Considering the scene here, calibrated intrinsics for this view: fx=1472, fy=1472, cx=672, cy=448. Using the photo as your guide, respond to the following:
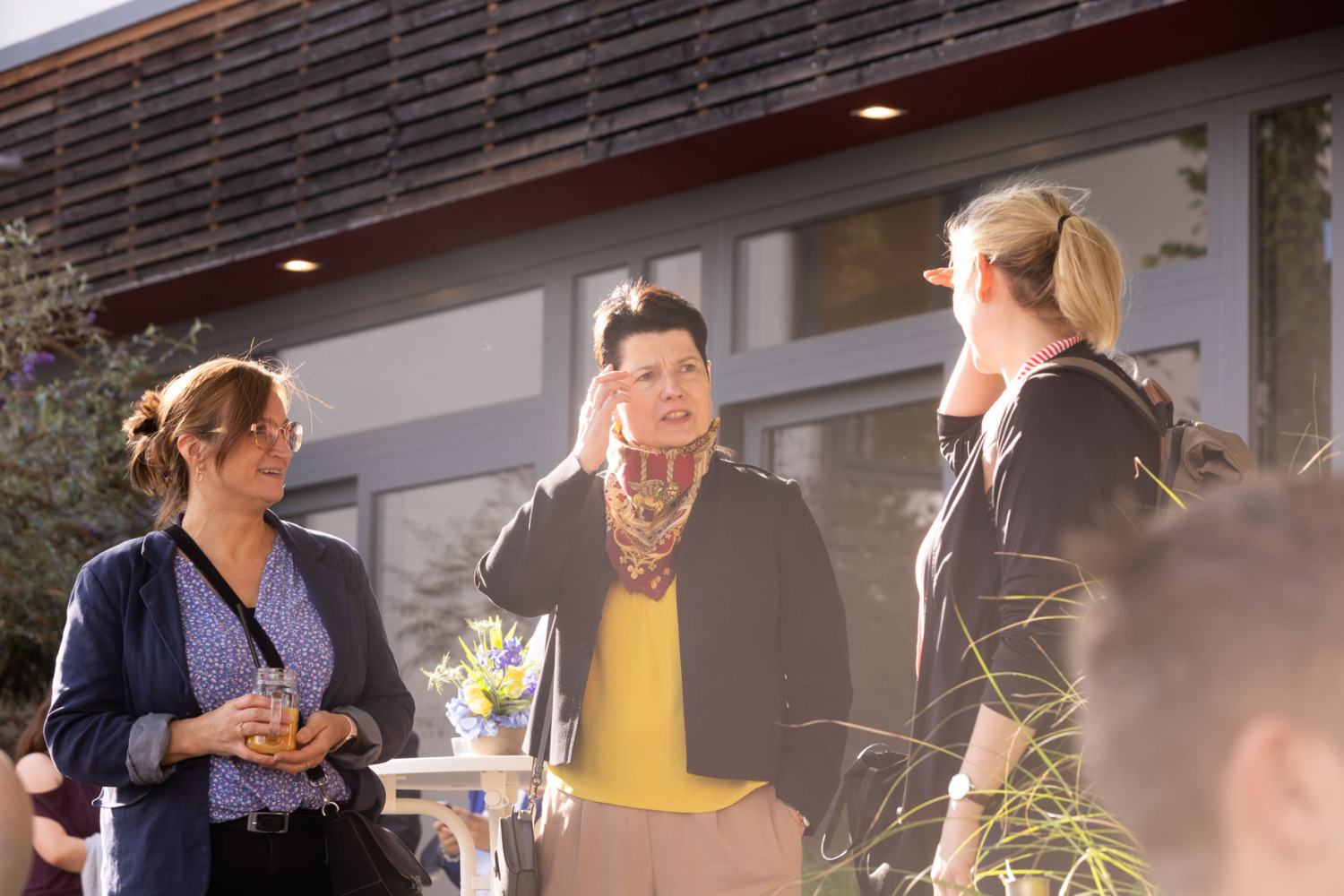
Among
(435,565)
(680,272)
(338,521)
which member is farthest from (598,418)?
(338,521)

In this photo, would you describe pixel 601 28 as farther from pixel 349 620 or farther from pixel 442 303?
pixel 349 620

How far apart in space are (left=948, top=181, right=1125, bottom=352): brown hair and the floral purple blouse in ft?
4.71

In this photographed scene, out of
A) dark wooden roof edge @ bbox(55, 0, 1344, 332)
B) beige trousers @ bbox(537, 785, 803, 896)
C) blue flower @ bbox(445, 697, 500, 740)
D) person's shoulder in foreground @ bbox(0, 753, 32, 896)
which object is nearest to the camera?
person's shoulder in foreground @ bbox(0, 753, 32, 896)

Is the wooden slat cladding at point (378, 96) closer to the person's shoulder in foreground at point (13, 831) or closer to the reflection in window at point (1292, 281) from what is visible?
the reflection in window at point (1292, 281)

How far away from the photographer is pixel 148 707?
105 inches

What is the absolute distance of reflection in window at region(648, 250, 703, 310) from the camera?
6.25 meters

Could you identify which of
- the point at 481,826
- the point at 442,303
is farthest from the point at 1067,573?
the point at 442,303

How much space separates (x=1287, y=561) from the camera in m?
0.57

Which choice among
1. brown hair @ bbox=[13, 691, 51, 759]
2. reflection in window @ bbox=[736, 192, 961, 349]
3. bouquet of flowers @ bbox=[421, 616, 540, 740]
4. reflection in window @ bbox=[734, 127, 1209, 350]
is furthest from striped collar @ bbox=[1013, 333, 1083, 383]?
brown hair @ bbox=[13, 691, 51, 759]

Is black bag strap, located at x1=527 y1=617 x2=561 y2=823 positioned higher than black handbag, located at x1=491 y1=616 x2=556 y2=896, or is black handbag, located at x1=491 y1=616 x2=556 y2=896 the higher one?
black bag strap, located at x1=527 y1=617 x2=561 y2=823

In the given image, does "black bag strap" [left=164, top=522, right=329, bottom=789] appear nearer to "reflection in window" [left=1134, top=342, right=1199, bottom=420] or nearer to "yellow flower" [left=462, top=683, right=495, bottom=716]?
"yellow flower" [left=462, top=683, right=495, bottom=716]

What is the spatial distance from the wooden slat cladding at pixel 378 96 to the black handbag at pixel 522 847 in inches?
125

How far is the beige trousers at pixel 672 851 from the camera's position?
2539 millimetres

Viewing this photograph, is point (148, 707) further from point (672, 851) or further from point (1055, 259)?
point (1055, 259)
